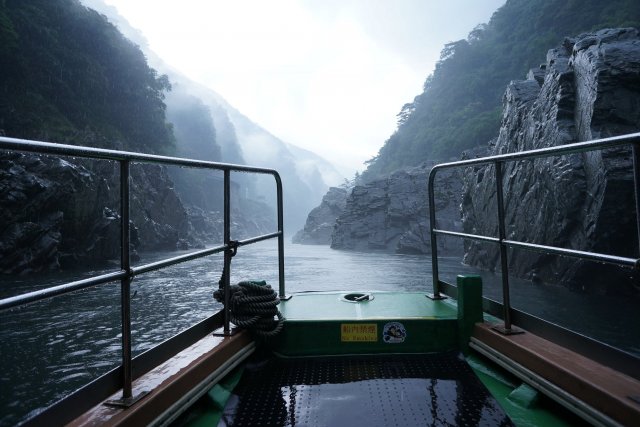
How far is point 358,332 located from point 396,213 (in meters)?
44.0

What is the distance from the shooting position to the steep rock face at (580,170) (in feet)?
46.2

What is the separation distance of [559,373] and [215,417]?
63.9 inches

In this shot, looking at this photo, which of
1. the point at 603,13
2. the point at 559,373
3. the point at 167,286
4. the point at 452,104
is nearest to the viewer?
the point at 559,373

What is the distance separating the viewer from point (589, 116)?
15.0 m

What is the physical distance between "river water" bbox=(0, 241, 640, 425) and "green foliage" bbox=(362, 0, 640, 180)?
91.7ft

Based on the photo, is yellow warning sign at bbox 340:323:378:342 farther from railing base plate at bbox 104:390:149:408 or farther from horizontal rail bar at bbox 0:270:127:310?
horizontal rail bar at bbox 0:270:127:310

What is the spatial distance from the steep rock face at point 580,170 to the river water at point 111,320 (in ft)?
3.89

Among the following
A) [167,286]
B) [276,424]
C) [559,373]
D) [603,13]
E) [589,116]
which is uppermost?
[603,13]

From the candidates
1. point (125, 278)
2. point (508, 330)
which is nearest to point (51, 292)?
point (125, 278)

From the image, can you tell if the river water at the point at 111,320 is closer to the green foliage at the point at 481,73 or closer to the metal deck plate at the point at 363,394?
the metal deck plate at the point at 363,394

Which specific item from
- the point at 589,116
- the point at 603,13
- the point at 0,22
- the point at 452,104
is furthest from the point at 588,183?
the point at 452,104

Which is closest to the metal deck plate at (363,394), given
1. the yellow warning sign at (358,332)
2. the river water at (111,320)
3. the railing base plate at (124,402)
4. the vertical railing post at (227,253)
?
the yellow warning sign at (358,332)

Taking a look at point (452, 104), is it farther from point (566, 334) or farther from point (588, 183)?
point (566, 334)

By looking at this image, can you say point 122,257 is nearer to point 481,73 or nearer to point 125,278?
point 125,278
